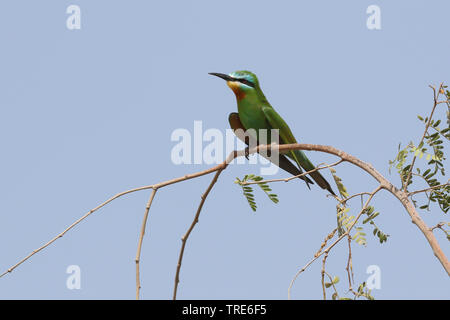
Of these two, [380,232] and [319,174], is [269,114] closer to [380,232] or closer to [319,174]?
[319,174]

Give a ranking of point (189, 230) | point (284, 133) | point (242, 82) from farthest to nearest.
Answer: point (242, 82)
point (284, 133)
point (189, 230)

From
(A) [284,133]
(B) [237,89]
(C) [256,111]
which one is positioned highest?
(B) [237,89]

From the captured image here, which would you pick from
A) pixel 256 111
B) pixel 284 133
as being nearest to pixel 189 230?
pixel 284 133

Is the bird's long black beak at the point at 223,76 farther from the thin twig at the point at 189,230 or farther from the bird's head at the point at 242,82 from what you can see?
the thin twig at the point at 189,230

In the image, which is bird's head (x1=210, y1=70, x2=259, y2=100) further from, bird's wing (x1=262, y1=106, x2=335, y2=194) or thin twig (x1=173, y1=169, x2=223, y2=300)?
thin twig (x1=173, y1=169, x2=223, y2=300)

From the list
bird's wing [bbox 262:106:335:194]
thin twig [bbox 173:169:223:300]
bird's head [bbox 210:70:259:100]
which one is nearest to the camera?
thin twig [bbox 173:169:223:300]

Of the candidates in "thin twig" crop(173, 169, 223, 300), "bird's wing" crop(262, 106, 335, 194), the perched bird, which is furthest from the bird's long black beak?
"thin twig" crop(173, 169, 223, 300)

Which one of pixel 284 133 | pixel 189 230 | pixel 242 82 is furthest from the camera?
pixel 242 82

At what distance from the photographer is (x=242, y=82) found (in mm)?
4945

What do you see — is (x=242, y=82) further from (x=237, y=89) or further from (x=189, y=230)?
(x=189, y=230)

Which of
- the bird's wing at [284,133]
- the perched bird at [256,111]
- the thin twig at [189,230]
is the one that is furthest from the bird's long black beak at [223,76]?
the thin twig at [189,230]

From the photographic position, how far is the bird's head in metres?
4.91
